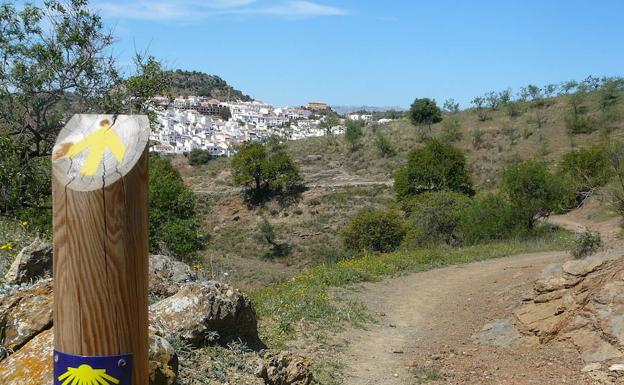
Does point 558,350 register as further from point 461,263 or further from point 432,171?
point 432,171

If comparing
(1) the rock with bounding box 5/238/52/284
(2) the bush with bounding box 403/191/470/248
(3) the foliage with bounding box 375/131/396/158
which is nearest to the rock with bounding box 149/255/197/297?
(1) the rock with bounding box 5/238/52/284

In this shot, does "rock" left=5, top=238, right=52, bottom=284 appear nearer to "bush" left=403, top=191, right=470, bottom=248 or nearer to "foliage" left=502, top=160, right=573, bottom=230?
"bush" left=403, top=191, right=470, bottom=248

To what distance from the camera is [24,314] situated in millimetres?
3471

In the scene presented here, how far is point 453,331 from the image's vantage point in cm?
866

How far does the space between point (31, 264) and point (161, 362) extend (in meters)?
1.73

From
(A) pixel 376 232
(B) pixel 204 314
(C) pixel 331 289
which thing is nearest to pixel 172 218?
(A) pixel 376 232

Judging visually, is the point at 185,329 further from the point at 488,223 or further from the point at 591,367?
the point at 488,223

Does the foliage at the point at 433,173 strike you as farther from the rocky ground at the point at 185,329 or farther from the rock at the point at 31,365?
the rock at the point at 31,365

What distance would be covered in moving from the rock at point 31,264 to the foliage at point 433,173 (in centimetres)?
2659

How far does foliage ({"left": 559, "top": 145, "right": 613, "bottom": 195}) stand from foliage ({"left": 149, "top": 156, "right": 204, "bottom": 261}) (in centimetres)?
1405

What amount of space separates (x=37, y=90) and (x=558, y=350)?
749cm

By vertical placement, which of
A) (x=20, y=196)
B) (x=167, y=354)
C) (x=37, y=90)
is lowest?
(x=167, y=354)

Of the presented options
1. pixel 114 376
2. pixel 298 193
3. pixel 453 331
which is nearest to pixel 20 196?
pixel 453 331

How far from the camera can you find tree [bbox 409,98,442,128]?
48969mm
